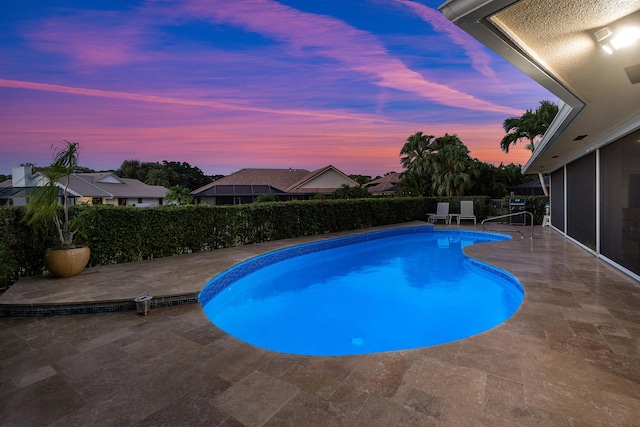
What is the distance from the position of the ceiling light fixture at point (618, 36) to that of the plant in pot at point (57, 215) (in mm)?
6993

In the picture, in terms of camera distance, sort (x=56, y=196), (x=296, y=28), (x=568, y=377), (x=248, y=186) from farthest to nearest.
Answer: (x=248, y=186)
(x=296, y=28)
(x=56, y=196)
(x=568, y=377)

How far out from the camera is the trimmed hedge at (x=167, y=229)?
5.32 m

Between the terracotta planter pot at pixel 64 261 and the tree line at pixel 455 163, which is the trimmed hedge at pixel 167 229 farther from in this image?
the tree line at pixel 455 163

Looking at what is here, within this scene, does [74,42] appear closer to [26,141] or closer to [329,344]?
[26,141]

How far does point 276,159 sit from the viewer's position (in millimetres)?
35125

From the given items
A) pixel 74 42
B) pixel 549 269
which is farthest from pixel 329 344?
pixel 74 42

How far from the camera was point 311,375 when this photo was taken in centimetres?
248

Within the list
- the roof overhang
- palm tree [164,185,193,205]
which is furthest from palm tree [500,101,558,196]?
palm tree [164,185,193,205]

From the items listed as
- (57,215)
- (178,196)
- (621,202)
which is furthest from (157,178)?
(621,202)

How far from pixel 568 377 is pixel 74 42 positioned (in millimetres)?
13190

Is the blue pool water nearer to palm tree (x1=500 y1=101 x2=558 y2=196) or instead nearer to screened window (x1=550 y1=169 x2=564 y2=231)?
screened window (x1=550 y1=169 x2=564 y2=231)

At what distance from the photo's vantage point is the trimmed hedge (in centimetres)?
532

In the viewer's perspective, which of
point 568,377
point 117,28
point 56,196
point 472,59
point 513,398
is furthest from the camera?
point 472,59

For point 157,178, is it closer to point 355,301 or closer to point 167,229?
point 167,229
